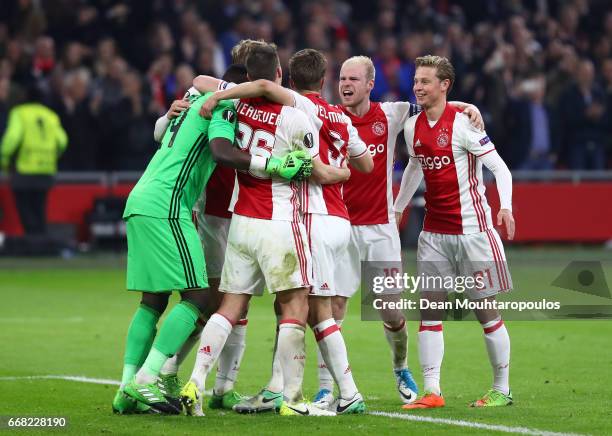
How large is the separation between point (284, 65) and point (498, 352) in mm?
13745

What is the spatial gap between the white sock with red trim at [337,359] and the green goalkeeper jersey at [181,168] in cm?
116

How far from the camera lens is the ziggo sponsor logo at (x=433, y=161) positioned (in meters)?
8.82

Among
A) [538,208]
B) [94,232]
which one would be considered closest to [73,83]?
[94,232]

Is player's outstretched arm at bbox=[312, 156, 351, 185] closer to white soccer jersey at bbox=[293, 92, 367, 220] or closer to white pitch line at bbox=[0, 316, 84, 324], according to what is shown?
white soccer jersey at bbox=[293, 92, 367, 220]

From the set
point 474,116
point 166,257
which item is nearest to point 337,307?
point 166,257

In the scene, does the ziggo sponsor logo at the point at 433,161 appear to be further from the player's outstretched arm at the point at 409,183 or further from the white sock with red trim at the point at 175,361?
the white sock with red trim at the point at 175,361

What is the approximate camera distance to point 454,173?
8.83m

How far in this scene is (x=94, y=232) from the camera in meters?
20.5

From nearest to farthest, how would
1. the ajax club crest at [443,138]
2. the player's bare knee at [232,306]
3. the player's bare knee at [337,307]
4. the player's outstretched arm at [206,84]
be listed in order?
the player's bare knee at [232,306]
the player's outstretched arm at [206,84]
the ajax club crest at [443,138]
the player's bare knee at [337,307]

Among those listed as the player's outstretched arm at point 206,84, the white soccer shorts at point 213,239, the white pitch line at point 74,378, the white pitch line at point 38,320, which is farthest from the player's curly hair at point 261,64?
the white pitch line at point 38,320

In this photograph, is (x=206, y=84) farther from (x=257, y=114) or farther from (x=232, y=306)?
(x=232, y=306)

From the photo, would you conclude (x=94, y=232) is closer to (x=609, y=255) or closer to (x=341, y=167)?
(x=609, y=255)

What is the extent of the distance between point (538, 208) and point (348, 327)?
9776mm

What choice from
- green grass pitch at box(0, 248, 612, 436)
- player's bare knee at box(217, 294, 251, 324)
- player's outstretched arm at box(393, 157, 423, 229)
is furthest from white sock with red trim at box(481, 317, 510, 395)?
player's bare knee at box(217, 294, 251, 324)
